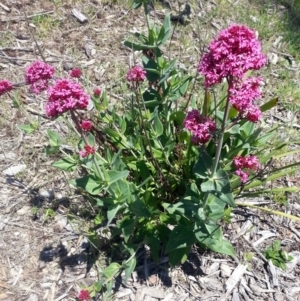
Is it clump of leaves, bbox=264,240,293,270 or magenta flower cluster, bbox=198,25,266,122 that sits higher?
magenta flower cluster, bbox=198,25,266,122

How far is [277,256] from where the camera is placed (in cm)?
329

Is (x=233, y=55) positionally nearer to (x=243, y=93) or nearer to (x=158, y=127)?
(x=243, y=93)

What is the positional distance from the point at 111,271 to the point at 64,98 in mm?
1233

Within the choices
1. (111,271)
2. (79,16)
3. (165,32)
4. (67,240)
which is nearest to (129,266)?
(111,271)

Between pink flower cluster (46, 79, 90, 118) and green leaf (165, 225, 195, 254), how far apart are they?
1065 millimetres

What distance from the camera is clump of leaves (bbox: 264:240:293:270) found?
3.27 m

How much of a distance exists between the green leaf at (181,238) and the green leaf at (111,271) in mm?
367

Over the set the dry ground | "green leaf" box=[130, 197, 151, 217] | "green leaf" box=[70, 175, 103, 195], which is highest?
"green leaf" box=[70, 175, 103, 195]

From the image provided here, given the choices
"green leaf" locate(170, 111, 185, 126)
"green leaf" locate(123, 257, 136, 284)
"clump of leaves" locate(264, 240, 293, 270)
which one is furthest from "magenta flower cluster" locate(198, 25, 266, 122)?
"clump of leaves" locate(264, 240, 293, 270)

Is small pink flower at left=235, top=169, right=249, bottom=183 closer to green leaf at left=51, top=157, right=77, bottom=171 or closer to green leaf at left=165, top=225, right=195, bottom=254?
green leaf at left=165, top=225, right=195, bottom=254

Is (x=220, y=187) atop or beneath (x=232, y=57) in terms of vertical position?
beneath

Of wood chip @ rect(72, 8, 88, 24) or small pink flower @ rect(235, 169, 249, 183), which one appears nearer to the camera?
small pink flower @ rect(235, 169, 249, 183)

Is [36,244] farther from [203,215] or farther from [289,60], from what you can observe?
[289,60]

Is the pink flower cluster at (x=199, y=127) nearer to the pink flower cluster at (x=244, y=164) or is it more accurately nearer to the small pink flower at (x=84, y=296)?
the pink flower cluster at (x=244, y=164)
